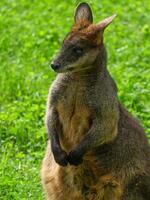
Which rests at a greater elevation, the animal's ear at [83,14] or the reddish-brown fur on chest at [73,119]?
the animal's ear at [83,14]

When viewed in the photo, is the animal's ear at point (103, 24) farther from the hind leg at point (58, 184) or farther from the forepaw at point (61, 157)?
the hind leg at point (58, 184)

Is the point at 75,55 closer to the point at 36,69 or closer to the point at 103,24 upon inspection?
the point at 103,24

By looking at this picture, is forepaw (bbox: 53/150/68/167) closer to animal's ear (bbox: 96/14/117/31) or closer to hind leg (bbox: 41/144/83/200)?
hind leg (bbox: 41/144/83/200)

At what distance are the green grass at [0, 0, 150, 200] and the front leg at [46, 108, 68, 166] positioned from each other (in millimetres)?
804

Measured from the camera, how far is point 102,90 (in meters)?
7.20

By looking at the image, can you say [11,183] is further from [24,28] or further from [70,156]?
[24,28]

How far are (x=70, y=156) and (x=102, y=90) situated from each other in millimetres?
549

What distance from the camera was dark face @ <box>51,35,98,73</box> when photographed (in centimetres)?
695

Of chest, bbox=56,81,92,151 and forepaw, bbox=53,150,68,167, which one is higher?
chest, bbox=56,81,92,151

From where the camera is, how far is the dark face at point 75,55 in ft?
22.8

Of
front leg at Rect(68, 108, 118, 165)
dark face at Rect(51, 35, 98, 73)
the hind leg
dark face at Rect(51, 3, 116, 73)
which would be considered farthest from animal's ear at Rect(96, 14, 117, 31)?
the hind leg

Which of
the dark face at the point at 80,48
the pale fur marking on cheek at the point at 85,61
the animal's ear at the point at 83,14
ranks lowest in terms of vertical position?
the pale fur marking on cheek at the point at 85,61

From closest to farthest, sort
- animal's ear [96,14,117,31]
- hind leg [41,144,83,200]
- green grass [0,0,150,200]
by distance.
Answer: animal's ear [96,14,117,31], hind leg [41,144,83,200], green grass [0,0,150,200]

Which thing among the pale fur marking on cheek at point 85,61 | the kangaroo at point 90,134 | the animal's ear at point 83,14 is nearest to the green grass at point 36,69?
the kangaroo at point 90,134
